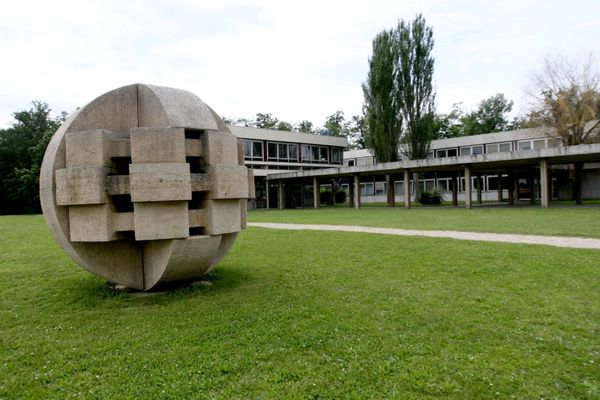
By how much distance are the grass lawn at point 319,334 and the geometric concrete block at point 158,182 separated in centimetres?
173

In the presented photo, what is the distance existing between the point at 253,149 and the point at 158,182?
135 ft

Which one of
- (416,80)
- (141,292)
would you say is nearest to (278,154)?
(416,80)

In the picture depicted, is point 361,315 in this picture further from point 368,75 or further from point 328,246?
point 368,75

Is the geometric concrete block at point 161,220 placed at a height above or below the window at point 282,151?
below

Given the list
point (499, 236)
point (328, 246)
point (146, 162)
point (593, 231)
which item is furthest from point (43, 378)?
point (593, 231)

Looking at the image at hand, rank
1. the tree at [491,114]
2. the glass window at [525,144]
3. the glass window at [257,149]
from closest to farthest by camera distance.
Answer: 1. the glass window at [257,149]
2. the glass window at [525,144]
3. the tree at [491,114]

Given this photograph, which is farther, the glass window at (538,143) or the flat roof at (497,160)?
the glass window at (538,143)

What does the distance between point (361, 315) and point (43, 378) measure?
3.84 m

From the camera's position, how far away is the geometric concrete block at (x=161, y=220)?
6285mm

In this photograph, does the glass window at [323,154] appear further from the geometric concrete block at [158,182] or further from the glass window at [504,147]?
the geometric concrete block at [158,182]

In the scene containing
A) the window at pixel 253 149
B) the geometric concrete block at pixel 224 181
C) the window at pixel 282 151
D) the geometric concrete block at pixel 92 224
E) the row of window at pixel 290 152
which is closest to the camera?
the geometric concrete block at pixel 92 224

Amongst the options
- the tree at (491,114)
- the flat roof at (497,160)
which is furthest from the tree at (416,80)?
the tree at (491,114)

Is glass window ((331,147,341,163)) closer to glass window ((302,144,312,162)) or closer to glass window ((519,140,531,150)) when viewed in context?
glass window ((302,144,312,162))

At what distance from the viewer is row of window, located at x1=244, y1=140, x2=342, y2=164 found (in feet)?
154
